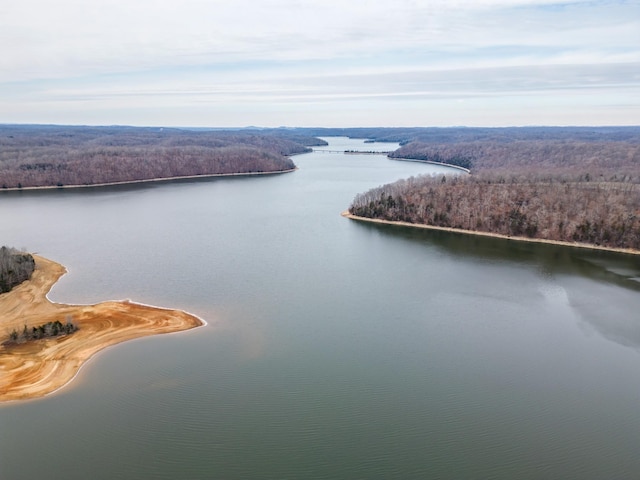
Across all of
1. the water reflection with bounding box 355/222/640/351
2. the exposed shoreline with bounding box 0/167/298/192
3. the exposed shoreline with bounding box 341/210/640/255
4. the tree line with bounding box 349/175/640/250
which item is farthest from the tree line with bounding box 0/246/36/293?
the exposed shoreline with bounding box 0/167/298/192

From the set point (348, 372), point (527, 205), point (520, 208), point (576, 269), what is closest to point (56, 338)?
point (348, 372)

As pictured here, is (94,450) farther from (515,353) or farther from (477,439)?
(515,353)

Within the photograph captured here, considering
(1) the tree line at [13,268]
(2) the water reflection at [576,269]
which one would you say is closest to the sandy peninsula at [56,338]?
(1) the tree line at [13,268]

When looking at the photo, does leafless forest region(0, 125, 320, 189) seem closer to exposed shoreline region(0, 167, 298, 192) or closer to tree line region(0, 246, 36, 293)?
exposed shoreline region(0, 167, 298, 192)

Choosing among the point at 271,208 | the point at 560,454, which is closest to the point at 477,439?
the point at 560,454

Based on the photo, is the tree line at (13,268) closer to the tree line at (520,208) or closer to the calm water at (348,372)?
the calm water at (348,372)

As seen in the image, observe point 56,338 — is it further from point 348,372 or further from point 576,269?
point 576,269
